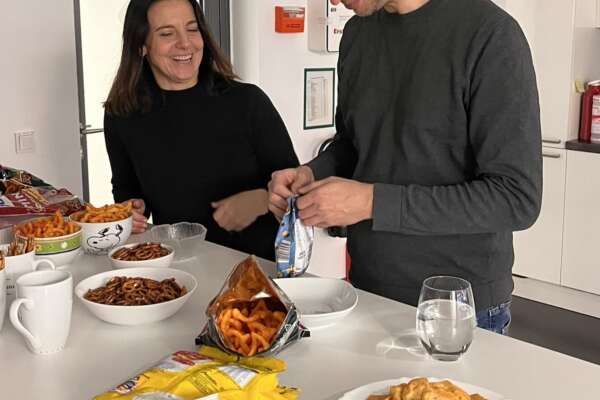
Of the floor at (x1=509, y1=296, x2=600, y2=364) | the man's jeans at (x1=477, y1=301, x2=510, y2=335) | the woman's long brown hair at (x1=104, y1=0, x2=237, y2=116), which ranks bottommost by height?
the floor at (x1=509, y1=296, x2=600, y2=364)

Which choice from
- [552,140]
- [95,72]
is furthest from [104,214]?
[552,140]

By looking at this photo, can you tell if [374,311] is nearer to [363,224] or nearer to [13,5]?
[363,224]

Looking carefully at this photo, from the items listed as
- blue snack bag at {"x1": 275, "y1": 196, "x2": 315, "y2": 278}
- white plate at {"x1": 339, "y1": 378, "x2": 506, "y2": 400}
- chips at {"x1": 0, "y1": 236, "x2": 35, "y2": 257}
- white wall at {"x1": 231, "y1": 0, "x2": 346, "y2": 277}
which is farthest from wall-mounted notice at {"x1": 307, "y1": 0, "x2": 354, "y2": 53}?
white plate at {"x1": 339, "y1": 378, "x2": 506, "y2": 400}

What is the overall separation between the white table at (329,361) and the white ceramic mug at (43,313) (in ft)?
0.08

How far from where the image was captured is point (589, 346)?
11.2ft

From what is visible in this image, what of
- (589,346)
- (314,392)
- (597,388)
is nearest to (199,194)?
(314,392)

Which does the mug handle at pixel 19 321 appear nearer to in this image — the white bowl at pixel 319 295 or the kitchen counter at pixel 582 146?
the white bowl at pixel 319 295

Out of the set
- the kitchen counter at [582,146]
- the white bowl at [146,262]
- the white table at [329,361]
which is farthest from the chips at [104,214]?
the kitchen counter at [582,146]

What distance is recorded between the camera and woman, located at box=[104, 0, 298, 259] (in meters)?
2.15

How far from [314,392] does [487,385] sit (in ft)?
0.81

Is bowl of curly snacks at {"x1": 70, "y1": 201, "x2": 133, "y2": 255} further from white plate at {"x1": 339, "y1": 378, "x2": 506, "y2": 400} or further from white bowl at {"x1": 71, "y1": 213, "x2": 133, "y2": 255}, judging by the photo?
white plate at {"x1": 339, "y1": 378, "x2": 506, "y2": 400}

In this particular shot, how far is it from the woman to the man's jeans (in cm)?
74

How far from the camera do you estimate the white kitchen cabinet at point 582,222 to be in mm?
3682

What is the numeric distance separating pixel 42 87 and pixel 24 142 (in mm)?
222
